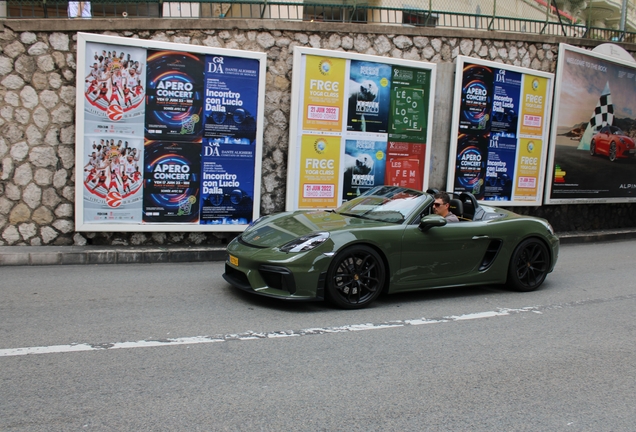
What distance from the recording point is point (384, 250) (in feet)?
20.5

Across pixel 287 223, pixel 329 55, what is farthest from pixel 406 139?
pixel 287 223

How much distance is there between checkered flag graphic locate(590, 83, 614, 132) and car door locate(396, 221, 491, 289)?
8.36 m

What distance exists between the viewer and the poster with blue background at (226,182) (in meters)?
9.54

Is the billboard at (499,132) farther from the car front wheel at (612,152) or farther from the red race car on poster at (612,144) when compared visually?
the car front wheel at (612,152)

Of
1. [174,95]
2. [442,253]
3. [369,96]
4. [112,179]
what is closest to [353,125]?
[369,96]

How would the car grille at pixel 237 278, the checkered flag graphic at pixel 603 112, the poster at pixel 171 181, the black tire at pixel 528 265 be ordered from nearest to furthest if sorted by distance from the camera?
1. the car grille at pixel 237 278
2. the black tire at pixel 528 265
3. the poster at pixel 171 181
4. the checkered flag graphic at pixel 603 112

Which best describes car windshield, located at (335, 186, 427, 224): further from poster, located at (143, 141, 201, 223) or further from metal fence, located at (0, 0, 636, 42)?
metal fence, located at (0, 0, 636, 42)

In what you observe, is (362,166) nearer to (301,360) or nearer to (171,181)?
(171,181)

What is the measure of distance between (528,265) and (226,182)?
5.04 metres

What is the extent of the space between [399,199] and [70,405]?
4590mm

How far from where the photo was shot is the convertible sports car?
5.89 meters

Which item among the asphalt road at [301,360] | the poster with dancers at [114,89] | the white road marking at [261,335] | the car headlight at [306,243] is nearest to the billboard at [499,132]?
the asphalt road at [301,360]

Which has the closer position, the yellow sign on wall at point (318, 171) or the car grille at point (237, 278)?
the car grille at point (237, 278)

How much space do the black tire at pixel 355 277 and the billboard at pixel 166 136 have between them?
4.14 metres
